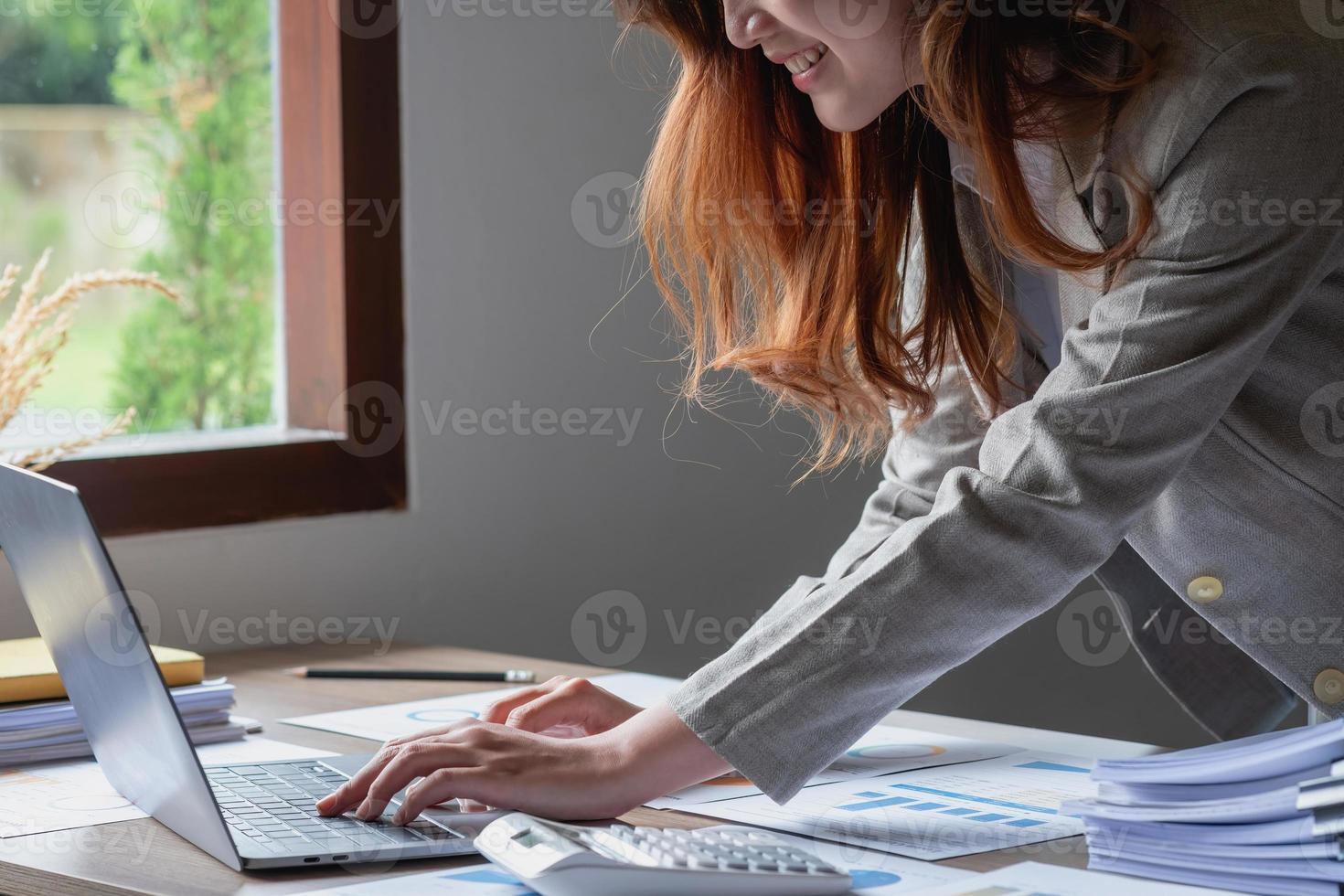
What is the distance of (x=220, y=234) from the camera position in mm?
2051

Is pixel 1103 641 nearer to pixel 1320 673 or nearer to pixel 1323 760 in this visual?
pixel 1320 673

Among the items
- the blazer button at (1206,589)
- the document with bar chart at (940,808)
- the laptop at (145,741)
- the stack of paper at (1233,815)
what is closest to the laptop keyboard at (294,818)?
the laptop at (145,741)

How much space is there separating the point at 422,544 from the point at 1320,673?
48.7 inches

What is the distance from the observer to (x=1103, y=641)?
2666mm

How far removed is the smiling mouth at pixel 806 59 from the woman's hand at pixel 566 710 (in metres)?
0.53

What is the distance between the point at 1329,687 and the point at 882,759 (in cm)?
34

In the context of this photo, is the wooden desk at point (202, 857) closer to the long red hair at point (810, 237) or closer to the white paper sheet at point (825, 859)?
the white paper sheet at point (825, 859)

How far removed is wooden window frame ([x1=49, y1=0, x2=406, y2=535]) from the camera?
2.02 m

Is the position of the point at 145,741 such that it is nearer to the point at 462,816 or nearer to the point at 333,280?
the point at 462,816

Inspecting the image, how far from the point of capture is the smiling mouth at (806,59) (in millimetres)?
1285

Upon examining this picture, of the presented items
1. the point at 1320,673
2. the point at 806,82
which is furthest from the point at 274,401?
the point at 1320,673

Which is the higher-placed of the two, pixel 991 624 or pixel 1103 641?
pixel 991 624

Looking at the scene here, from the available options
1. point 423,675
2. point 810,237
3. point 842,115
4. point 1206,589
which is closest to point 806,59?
point 842,115

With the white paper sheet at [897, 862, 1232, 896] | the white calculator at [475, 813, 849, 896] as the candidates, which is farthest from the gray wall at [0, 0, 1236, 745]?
the white paper sheet at [897, 862, 1232, 896]
